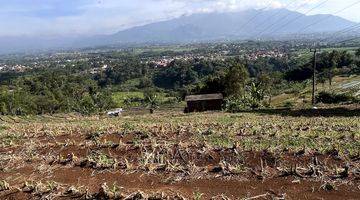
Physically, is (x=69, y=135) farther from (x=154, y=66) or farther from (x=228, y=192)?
(x=154, y=66)

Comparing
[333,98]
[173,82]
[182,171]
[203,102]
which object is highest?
[182,171]

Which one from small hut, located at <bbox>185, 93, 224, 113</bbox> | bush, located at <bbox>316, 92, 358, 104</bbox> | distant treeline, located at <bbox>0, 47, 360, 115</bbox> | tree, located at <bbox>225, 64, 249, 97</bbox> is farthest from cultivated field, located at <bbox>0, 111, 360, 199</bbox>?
tree, located at <bbox>225, 64, 249, 97</bbox>

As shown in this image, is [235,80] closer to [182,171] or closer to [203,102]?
[203,102]

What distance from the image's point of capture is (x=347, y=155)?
1038cm

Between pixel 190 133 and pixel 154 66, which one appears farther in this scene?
pixel 154 66

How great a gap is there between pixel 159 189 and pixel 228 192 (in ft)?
4.50

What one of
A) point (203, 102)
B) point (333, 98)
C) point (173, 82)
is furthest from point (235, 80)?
point (173, 82)

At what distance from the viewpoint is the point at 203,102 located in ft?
198

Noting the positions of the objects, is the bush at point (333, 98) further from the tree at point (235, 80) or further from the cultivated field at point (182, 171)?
the cultivated field at point (182, 171)

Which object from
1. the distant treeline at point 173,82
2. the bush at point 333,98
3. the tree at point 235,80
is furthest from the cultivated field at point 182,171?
the tree at point 235,80

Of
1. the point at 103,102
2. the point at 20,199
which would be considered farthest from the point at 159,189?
the point at 103,102

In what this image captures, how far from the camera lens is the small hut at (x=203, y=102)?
59.5 meters

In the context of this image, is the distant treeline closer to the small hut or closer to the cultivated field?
the small hut

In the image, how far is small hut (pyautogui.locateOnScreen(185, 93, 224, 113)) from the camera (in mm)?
59500
